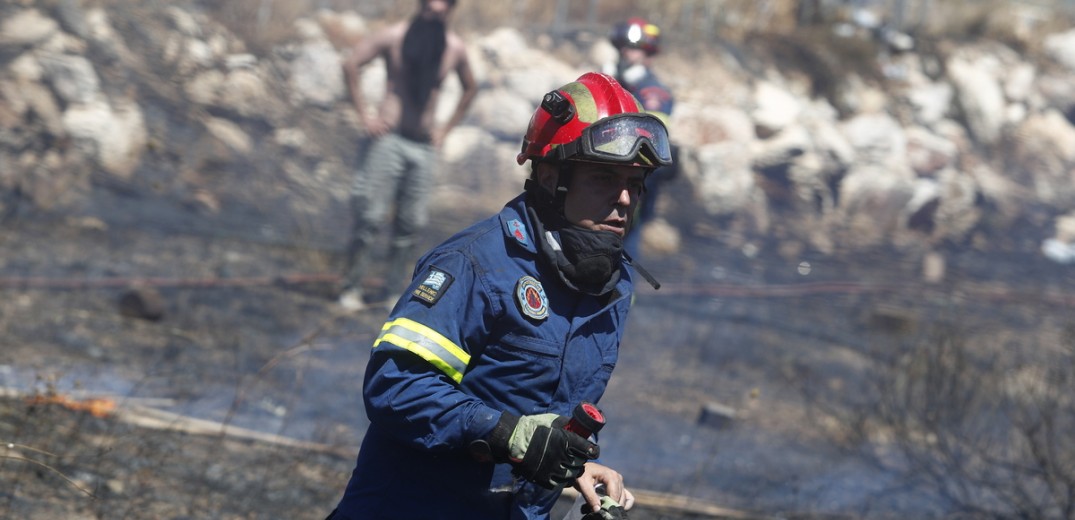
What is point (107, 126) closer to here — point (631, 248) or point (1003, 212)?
point (631, 248)

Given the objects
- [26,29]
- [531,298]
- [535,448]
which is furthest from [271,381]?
[26,29]

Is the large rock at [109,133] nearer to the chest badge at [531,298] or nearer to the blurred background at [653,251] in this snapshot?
the blurred background at [653,251]

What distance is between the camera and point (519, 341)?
2.54m

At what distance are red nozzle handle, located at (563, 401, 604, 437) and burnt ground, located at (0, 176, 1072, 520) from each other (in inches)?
58.1

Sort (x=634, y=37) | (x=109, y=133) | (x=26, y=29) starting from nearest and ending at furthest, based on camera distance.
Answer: (x=634, y=37), (x=109, y=133), (x=26, y=29)

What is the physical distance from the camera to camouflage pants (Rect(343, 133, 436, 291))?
8.35 meters

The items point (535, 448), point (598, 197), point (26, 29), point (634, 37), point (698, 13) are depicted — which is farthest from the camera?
point (698, 13)

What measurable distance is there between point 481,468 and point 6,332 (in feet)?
14.8

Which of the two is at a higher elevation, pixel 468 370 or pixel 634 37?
pixel 468 370

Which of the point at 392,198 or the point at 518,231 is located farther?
the point at 392,198

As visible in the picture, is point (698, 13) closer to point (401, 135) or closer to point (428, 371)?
point (401, 135)

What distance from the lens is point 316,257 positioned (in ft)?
31.0

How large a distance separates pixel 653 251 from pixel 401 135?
5.37 meters

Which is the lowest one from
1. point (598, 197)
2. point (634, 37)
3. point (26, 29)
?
point (26, 29)
